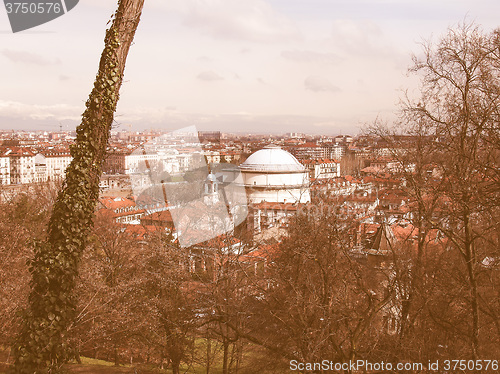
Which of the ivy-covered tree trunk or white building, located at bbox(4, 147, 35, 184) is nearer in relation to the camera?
the ivy-covered tree trunk

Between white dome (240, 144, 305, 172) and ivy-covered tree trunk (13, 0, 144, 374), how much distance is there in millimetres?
19510

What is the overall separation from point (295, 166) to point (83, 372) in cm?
1803

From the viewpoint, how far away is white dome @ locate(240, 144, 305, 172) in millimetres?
24766

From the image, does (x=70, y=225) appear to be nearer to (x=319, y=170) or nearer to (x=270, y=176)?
(x=270, y=176)

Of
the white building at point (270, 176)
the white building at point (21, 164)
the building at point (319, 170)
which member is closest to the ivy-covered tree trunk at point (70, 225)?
the building at point (319, 170)

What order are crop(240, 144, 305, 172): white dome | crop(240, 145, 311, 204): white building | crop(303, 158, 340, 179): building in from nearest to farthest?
1. crop(303, 158, 340, 179): building
2. crop(240, 145, 311, 204): white building
3. crop(240, 144, 305, 172): white dome

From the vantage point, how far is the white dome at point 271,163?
24.8 meters

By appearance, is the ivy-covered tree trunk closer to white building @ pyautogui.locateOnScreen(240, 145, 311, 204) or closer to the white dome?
white building @ pyautogui.locateOnScreen(240, 145, 311, 204)

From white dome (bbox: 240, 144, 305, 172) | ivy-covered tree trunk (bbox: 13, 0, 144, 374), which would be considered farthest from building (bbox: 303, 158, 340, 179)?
ivy-covered tree trunk (bbox: 13, 0, 144, 374)

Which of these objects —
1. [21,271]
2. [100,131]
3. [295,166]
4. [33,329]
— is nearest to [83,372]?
[21,271]

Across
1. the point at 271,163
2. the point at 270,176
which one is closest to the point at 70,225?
the point at 270,176

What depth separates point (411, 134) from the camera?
7434mm

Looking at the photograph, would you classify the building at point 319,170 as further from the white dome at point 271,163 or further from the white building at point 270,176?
the white dome at point 271,163

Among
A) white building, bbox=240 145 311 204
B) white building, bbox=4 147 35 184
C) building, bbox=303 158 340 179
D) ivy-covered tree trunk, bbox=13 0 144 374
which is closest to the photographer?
ivy-covered tree trunk, bbox=13 0 144 374
